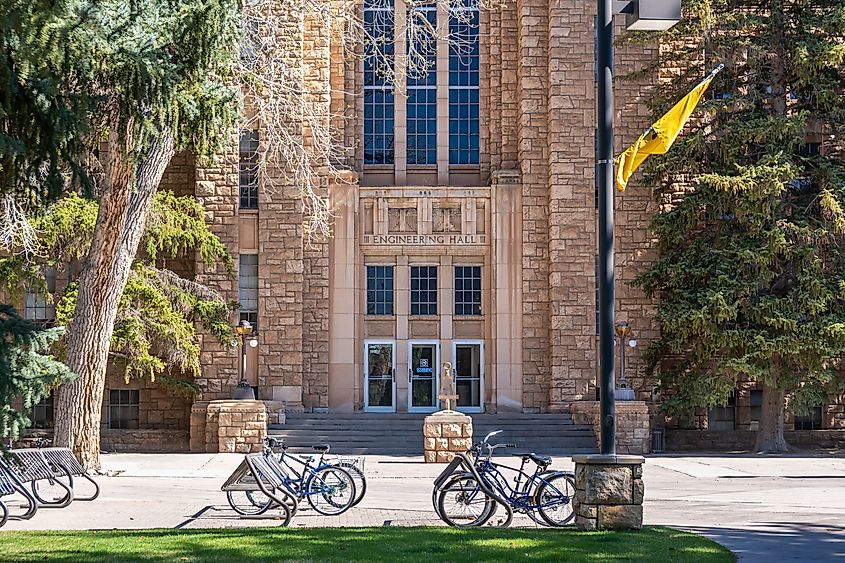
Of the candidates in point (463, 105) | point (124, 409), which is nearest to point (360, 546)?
point (124, 409)

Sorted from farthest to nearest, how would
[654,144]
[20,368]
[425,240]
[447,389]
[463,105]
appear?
[463,105] → [425,240] → [447,389] → [654,144] → [20,368]

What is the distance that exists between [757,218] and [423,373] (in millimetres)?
10484

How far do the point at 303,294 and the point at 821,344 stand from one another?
1373 centimetres

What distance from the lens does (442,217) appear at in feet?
109

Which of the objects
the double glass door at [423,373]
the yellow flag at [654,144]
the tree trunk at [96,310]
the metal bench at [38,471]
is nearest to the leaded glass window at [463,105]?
the double glass door at [423,373]

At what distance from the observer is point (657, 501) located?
704 inches

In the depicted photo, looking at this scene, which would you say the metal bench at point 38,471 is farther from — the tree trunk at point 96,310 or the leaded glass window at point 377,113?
the leaded glass window at point 377,113

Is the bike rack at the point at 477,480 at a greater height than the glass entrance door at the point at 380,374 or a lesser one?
lesser

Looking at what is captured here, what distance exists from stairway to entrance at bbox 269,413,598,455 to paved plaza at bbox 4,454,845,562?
217cm

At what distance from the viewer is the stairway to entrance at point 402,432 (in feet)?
95.3

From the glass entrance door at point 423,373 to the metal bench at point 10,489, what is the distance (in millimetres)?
19117

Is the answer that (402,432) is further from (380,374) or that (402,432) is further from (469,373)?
(469,373)

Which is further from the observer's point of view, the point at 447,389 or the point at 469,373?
the point at 469,373

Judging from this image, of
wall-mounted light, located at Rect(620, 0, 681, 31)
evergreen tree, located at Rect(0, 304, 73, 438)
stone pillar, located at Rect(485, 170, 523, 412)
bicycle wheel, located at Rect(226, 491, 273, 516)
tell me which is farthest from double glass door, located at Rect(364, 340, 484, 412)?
evergreen tree, located at Rect(0, 304, 73, 438)
